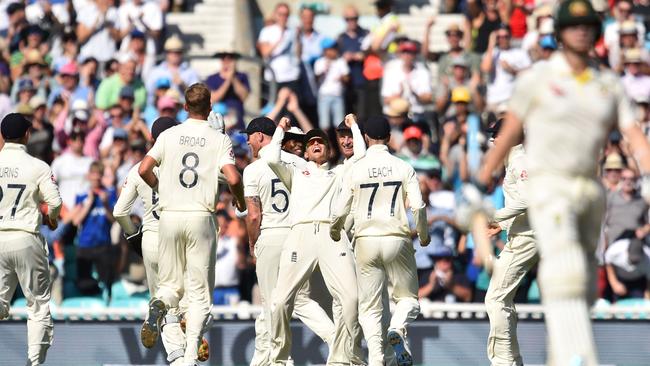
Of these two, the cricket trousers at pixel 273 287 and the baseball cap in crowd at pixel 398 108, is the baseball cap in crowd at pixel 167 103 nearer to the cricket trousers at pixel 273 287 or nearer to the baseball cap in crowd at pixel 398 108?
the baseball cap in crowd at pixel 398 108

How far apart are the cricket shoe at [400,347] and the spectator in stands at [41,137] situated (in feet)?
31.7

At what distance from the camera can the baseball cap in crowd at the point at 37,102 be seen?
24.1 m

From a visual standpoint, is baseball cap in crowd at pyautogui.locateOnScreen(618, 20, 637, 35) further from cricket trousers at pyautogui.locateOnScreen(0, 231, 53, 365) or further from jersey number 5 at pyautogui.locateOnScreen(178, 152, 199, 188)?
cricket trousers at pyautogui.locateOnScreen(0, 231, 53, 365)

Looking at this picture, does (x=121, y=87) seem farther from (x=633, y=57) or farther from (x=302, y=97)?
(x=633, y=57)

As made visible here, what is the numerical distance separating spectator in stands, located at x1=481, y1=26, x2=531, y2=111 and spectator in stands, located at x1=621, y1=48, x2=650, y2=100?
1578mm

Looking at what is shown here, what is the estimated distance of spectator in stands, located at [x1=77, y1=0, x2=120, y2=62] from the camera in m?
25.9

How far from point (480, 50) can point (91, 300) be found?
7.69 metres

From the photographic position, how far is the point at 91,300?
21062mm

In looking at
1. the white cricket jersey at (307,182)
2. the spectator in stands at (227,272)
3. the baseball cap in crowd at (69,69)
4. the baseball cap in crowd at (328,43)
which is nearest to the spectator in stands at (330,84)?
the baseball cap in crowd at (328,43)

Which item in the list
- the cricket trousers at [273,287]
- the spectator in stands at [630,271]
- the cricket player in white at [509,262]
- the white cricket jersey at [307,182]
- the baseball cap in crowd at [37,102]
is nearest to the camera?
the cricket player in white at [509,262]

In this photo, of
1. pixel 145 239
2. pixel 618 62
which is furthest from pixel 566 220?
pixel 618 62

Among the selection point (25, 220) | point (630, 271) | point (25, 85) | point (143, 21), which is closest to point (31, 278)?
point (25, 220)

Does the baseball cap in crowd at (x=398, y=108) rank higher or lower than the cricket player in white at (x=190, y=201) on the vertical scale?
higher

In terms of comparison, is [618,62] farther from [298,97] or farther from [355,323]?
[355,323]
